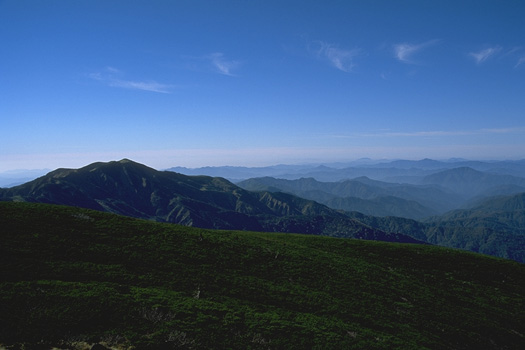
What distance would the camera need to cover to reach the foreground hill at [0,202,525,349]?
2119 cm

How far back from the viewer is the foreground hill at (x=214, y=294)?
69.5 feet

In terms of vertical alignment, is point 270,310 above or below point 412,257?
above

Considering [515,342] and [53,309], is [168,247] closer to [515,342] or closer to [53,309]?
[53,309]

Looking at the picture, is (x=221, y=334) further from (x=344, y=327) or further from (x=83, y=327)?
(x=344, y=327)

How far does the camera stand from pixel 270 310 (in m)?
28.0

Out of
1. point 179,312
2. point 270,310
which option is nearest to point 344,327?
point 270,310

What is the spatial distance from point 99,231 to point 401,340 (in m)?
40.2

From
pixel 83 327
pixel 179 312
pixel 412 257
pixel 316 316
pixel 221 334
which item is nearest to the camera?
pixel 83 327

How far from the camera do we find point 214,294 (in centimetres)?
2936

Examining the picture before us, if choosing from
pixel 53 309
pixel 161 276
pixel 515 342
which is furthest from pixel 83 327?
pixel 515 342

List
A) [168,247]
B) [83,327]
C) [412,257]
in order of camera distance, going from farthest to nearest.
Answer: [412,257], [168,247], [83,327]

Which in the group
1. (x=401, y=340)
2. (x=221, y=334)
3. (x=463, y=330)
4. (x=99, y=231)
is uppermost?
(x=99, y=231)

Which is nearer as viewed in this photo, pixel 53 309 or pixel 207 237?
pixel 53 309

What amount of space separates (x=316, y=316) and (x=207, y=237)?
24495 millimetres
